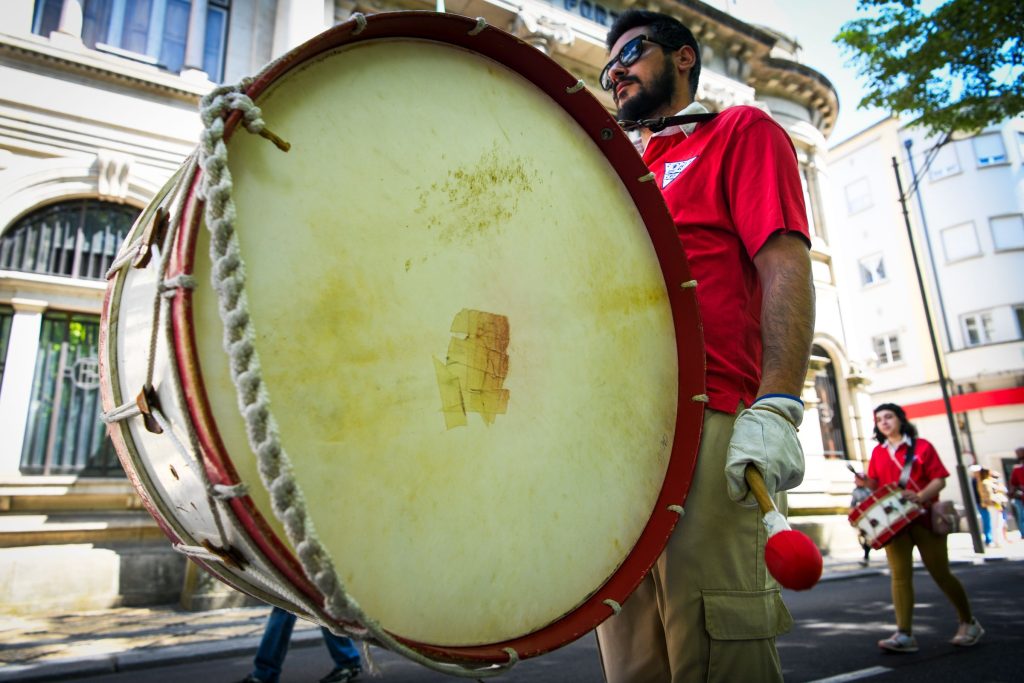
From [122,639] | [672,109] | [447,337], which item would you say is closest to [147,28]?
[122,639]

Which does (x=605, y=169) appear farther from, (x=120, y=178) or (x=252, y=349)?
(x=120, y=178)

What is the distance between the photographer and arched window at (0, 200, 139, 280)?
21.9 ft

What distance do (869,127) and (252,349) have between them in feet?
86.7

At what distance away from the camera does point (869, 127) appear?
2280 centimetres

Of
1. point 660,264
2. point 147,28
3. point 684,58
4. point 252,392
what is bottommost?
point 252,392

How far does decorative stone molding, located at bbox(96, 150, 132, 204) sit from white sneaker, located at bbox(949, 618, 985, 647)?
8.31m

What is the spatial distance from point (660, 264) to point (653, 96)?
0.64 m

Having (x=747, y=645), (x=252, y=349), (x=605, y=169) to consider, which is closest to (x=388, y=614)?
(x=252, y=349)

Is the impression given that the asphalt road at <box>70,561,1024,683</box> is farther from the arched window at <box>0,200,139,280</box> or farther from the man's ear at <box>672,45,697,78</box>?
the arched window at <box>0,200,139,280</box>

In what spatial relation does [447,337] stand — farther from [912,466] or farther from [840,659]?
[912,466]

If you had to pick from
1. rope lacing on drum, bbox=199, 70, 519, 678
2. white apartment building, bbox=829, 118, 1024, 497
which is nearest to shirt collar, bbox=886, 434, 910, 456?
rope lacing on drum, bbox=199, 70, 519, 678

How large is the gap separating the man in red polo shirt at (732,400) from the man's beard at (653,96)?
138 millimetres

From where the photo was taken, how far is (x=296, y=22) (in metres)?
8.09

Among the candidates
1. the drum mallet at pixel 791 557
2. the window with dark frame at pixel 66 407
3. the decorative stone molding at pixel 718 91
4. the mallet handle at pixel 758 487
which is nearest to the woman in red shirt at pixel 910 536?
the mallet handle at pixel 758 487
